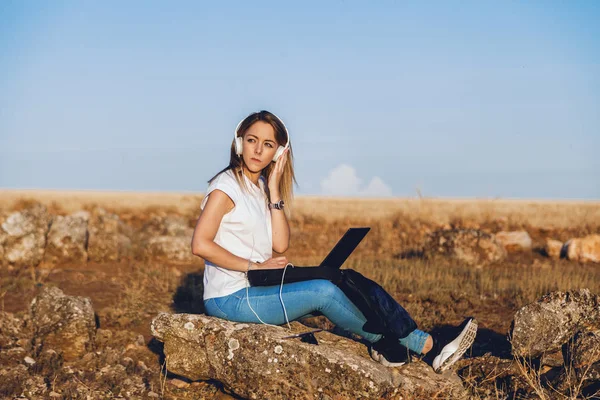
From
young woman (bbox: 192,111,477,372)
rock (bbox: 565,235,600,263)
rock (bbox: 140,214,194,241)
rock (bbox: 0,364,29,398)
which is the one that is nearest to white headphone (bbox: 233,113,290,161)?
young woman (bbox: 192,111,477,372)

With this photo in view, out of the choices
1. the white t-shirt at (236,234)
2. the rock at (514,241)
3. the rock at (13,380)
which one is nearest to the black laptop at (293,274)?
the white t-shirt at (236,234)

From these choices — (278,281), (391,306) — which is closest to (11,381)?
(278,281)

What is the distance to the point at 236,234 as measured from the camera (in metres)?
5.36

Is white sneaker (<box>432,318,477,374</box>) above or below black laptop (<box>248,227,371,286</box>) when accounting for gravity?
below

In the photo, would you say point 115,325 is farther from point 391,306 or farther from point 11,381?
point 391,306

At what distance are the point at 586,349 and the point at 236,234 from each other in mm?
3019

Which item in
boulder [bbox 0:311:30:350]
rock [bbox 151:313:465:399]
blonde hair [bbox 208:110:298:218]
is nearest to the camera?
rock [bbox 151:313:465:399]

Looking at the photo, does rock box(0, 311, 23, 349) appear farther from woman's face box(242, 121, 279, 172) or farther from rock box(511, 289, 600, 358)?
rock box(511, 289, 600, 358)

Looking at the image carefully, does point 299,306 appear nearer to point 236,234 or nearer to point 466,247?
point 236,234

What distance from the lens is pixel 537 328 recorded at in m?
5.78

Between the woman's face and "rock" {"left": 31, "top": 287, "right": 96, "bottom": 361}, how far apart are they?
312 cm

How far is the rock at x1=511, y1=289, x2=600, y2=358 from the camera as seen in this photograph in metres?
5.79

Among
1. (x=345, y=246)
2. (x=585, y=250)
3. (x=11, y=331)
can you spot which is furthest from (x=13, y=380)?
(x=585, y=250)

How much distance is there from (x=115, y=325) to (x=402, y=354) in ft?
13.6
